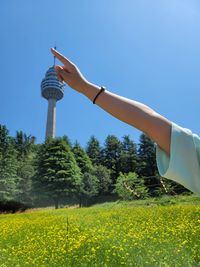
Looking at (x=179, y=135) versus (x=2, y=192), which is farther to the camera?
(x=2, y=192)

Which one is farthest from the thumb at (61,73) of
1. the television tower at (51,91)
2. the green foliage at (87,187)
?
the television tower at (51,91)

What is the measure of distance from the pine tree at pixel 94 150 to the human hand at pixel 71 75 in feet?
150

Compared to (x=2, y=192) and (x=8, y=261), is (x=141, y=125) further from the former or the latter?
(x=2, y=192)

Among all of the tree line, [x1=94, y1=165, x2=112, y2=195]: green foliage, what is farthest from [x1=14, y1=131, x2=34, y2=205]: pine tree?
[x1=94, y1=165, x2=112, y2=195]: green foliage

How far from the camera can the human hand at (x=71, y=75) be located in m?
1.02

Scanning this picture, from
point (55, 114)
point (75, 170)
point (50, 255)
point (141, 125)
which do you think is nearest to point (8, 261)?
point (50, 255)

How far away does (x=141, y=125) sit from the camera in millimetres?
866

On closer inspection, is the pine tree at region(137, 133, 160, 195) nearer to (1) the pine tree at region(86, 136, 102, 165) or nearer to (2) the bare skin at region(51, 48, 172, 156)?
(1) the pine tree at region(86, 136, 102, 165)

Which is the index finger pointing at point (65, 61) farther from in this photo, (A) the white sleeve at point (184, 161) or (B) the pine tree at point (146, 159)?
(B) the pine tree at point (146, 159)

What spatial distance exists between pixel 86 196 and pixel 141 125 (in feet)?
120

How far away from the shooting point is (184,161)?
81cm

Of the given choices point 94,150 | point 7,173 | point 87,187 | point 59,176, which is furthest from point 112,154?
point 7,173

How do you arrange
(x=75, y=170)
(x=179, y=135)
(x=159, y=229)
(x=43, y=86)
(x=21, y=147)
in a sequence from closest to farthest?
1. (x=179, y=135)
2. (x=159, y=229)
3. (x=75, y=170)
4. (x=21, y=147)
5. (x=43, y=86)

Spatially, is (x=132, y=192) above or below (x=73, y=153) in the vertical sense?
below
